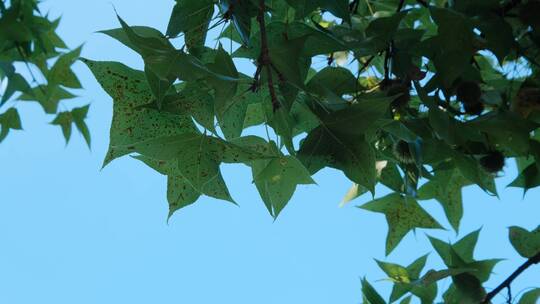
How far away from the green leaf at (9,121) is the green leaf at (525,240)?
1.00 metres

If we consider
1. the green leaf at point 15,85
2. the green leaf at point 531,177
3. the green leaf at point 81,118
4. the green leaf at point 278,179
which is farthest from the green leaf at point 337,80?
the green leaf at point 81,118

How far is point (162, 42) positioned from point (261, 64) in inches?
3.4

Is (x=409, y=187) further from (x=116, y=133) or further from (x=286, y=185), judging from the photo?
(x=116, y=133)

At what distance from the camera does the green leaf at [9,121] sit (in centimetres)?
146

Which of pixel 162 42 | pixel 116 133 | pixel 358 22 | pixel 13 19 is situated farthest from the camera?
pixel 13 19

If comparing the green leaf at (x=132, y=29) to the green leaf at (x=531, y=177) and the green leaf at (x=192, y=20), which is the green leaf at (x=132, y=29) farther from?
the green leaf at (x=531, y=177)

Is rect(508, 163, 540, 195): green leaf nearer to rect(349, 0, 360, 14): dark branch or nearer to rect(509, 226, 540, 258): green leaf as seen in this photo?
rect(509, 226, 540, 258): green leaf

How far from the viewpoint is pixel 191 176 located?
0.66m

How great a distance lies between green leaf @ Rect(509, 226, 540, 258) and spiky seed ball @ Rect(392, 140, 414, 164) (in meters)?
0.16

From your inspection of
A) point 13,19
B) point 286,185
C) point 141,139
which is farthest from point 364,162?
point 13,19

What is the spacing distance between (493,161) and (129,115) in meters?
0.43

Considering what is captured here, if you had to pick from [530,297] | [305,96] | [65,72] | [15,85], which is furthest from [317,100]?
[65,72]

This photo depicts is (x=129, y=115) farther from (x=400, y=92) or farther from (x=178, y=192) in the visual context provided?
(x=400, y=92)

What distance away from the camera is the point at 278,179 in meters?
0.69
